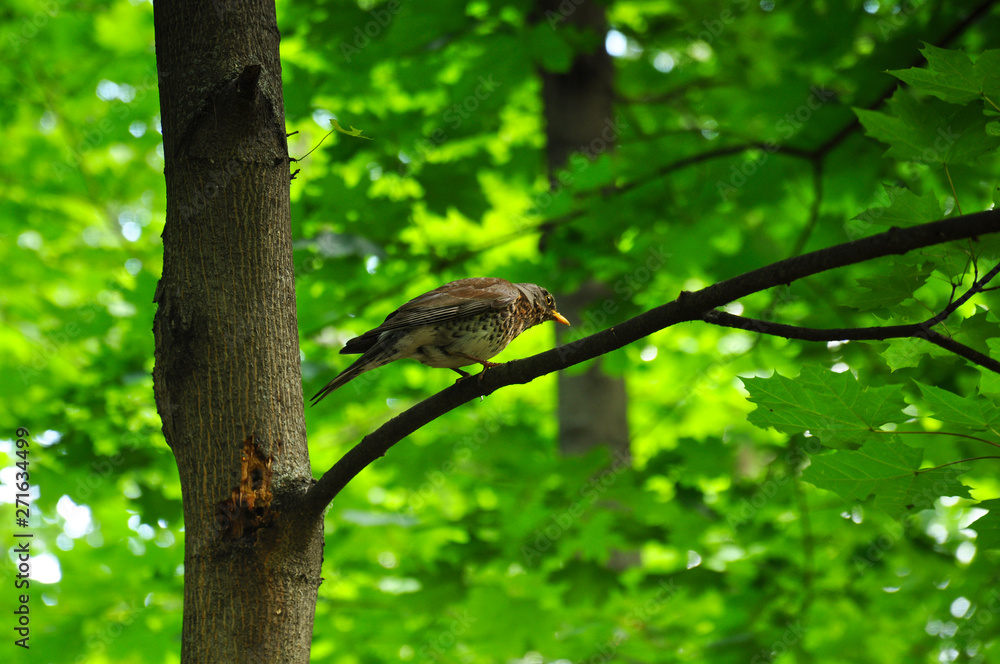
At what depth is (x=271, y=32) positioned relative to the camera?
77.1 inches

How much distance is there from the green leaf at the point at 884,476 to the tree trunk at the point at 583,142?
8.91 feet

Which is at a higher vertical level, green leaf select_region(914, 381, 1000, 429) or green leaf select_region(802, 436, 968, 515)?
green leaf select_region(914, 381, 1000, 429)

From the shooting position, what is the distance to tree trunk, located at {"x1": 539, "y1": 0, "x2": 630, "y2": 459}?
4.75 meters

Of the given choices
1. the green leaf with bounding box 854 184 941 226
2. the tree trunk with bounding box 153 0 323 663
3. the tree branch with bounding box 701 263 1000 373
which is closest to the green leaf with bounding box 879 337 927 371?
the green leaf with bounding box 854 184 941 226

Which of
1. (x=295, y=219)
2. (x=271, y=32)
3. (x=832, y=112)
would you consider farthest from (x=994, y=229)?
(x=295, y=219)

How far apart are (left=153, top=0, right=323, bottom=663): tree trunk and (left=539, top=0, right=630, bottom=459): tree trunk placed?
9.82 ft

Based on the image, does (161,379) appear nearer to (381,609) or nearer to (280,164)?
(280,164)

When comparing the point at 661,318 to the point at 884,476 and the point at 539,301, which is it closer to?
the point at 884,476

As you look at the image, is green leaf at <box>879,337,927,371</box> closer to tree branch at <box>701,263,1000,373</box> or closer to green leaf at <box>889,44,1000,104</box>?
tree branch at <box>701,263,1000,373</box>

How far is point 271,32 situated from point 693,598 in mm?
3547

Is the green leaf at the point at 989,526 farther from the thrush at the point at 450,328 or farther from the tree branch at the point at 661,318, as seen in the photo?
the thrush at the point at 450,328

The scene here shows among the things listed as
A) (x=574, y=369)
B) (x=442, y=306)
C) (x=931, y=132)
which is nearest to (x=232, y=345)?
(x=442, y=306)

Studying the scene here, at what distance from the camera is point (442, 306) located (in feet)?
8.16

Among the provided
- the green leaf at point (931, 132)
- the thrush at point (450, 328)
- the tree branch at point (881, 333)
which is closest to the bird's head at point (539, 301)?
the thrush at point (450, 328)
